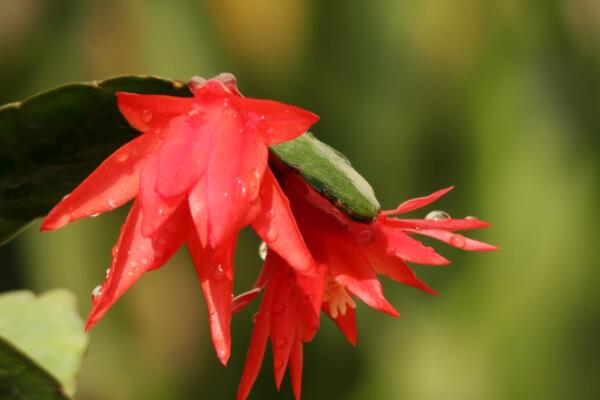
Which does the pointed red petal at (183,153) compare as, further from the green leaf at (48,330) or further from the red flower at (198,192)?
the green leaf at (48,330)

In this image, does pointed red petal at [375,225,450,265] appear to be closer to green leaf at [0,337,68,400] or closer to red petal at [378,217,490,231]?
red petal at [378,217,490,231]

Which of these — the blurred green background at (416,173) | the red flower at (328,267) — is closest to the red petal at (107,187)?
the red flower at (328,267)

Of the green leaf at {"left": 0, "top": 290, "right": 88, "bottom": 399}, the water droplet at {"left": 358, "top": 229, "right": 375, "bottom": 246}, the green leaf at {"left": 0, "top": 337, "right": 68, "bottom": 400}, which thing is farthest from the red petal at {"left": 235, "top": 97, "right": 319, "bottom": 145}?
the green leaf at {"left": 0, "top": 290, "right": 88, "bottom": 399}

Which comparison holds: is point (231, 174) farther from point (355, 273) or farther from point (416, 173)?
point (416, 173)

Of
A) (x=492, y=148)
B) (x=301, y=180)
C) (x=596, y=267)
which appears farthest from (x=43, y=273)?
(x=301, y=180)

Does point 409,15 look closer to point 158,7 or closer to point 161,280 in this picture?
point 158,7

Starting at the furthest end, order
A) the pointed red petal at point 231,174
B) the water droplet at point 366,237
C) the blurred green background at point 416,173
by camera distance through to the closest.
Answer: the blurred green background at point 416,173, the water droplet at point 366,237, the pointed red petal at point 231,174

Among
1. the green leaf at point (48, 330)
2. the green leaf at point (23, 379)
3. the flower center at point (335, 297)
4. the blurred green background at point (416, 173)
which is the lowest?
the blurred green background at point (416, 173)
